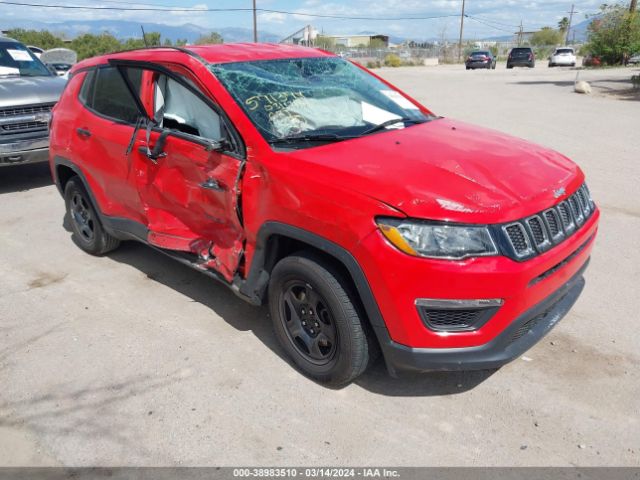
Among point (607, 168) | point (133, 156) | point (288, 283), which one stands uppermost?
point (133, 156)

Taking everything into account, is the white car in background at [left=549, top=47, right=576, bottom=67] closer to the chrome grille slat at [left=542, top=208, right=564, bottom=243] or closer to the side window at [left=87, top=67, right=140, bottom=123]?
the side window at [left=87, top=67, right=140, bottom=123]

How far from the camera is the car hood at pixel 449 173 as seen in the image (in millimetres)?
2586

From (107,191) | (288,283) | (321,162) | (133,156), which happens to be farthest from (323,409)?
(107,191)

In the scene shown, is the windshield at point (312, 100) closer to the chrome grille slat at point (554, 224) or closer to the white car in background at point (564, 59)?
the chrome grille slat at point (554, 224)

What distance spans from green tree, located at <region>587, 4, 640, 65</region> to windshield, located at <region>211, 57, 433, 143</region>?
2956cm

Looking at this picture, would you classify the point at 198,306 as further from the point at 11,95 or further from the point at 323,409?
the point at 11,95

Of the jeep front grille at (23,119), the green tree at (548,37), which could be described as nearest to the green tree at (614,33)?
the jeep front grille at (23,119)

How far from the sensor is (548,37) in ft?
292

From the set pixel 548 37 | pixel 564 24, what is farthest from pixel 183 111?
pixel 564 24

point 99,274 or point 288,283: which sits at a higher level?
point 288,283

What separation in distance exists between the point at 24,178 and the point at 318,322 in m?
7.23

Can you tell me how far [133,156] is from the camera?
13.4ft

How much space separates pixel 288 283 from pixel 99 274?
2.45 meters

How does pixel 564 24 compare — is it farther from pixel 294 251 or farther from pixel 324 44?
pixel 294 251
